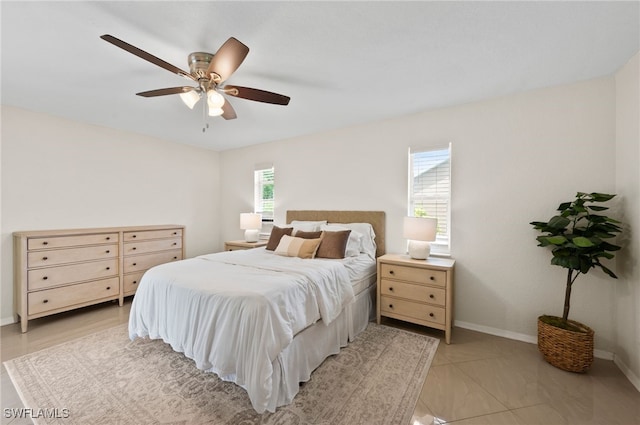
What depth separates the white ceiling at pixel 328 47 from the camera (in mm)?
1477

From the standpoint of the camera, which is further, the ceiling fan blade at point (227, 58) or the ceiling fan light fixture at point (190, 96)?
the ceiling fan light fixture at point (190, 96)

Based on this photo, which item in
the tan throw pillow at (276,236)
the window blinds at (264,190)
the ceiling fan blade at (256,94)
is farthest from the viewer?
the window blinds at (264,190)

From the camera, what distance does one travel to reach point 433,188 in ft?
9.83

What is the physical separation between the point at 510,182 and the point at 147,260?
4646mm

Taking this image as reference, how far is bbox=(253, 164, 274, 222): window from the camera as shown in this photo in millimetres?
4523

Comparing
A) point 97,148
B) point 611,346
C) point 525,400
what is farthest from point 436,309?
point 97,148

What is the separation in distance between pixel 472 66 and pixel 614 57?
1011mm

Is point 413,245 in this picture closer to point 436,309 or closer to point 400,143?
point 436,309

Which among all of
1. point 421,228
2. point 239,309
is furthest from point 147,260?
point 421,228

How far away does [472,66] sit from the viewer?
205cm

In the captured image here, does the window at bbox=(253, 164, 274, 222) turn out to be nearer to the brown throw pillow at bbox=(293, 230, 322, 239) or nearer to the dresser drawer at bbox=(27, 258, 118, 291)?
the brown throw pillow at bbox=(293, 230, 322, 239)

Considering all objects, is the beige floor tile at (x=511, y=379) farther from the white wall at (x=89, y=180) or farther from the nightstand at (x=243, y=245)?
the white wall at (x=89, y=180)

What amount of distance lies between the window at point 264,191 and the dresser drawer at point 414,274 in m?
2.50

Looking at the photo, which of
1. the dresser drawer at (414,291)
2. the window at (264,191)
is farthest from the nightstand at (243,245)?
the dresser drawer at (414,291)
